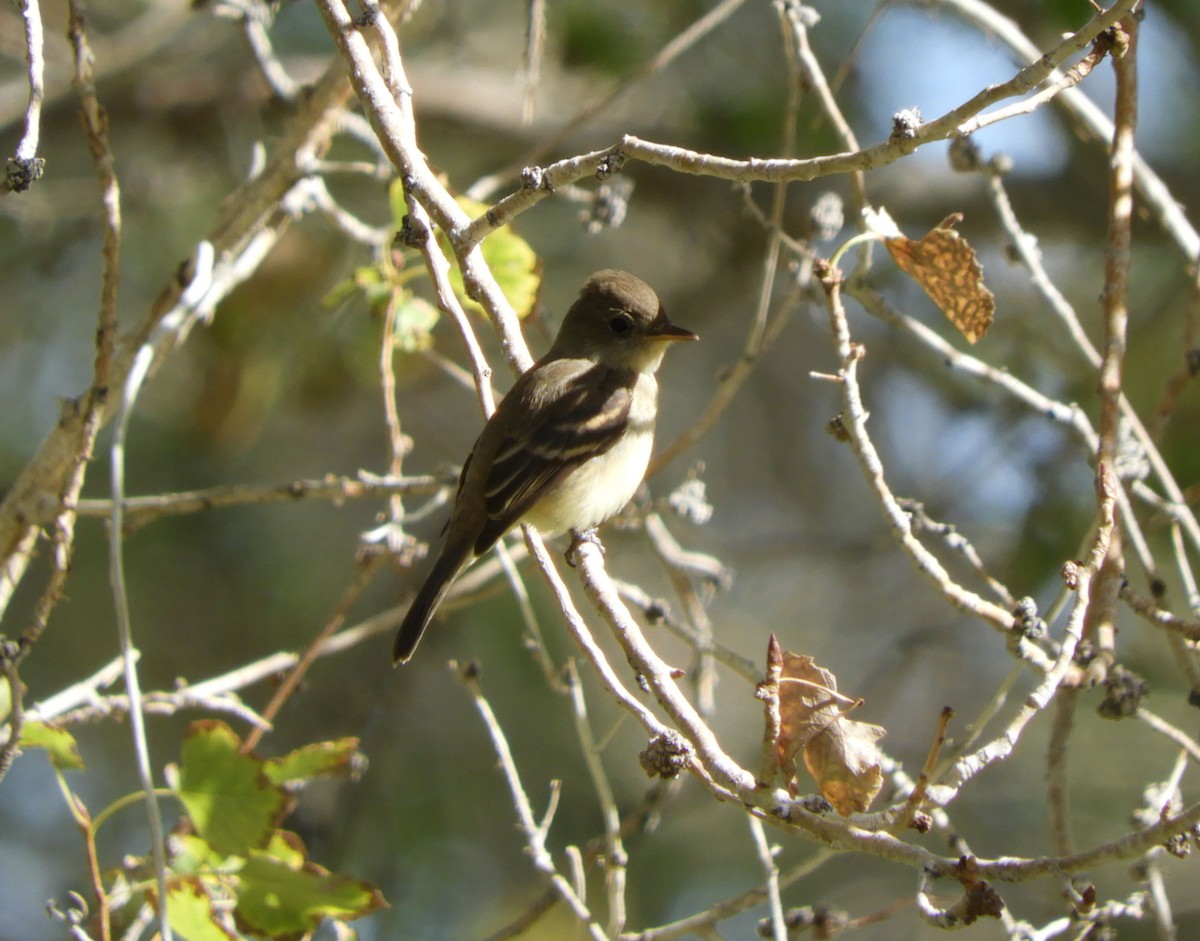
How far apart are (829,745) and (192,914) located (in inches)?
52.8

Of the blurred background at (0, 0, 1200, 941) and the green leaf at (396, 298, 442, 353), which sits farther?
the blurred background at (0, 0, 1200, 941)

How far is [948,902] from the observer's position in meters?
2.43

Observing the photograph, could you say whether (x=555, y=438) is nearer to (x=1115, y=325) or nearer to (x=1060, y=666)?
(x=1115, y=325)

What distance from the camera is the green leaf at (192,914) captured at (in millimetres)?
2541

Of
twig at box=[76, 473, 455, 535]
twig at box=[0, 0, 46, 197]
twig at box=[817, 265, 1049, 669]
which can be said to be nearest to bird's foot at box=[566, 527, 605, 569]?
twig at box=[76, 473, 455, 535]

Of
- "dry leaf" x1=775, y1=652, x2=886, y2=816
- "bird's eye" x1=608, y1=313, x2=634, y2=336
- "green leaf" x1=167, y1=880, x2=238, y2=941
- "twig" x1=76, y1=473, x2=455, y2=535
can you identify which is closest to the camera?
"dry leaf" x1=775, y1=652, x2=886, y2=816

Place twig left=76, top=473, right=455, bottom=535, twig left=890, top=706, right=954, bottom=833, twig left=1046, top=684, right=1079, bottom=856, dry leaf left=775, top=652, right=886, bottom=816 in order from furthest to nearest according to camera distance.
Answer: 1. twig left=76, top=473, right=455, bottom=535
2. twig left=1046, top=684, right=1079, bottom=856
3. dry leaf left=775, top=652, right=886, bottom=816
4. twig left=890, top=706, right=954, bottom=833

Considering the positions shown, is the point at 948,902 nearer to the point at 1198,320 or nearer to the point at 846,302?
the point at 1198,320

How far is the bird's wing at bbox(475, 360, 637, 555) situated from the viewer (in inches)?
137

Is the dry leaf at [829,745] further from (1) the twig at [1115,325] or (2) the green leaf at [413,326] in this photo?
(2) the green leaf at [413,326]

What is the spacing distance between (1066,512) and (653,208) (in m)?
2.29

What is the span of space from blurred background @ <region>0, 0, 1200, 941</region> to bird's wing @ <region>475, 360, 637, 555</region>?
1297 mm

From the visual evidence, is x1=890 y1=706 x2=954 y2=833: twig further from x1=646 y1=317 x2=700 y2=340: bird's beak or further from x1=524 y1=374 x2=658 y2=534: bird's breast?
x1=646 y1=317 x2=700 y2=340: bird's beak

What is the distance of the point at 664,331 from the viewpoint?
12.8 ft
